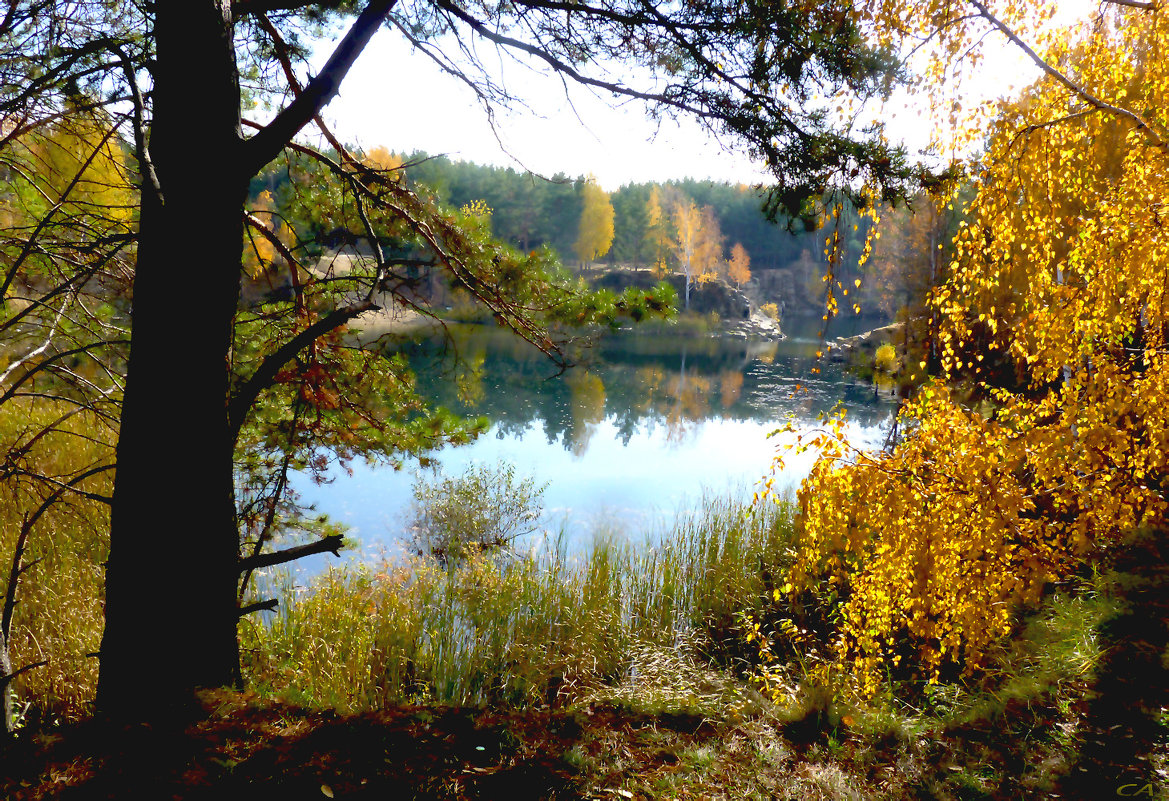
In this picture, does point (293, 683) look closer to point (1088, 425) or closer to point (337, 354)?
point (337, 354)

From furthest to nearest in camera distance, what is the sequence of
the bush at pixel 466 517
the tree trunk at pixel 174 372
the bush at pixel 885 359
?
the bush at pixel 885 359 → the bush at pixel 466 517 → the tree trunk at pixel 174 372

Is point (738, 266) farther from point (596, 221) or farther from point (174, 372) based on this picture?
point (174, 372)

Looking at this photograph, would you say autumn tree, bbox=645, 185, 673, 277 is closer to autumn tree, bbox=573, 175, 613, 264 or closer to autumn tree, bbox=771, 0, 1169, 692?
autumn tree, bbox=573, 175, 613, 264

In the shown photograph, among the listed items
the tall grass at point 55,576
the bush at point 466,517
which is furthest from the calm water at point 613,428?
the tall grass at point 55,576

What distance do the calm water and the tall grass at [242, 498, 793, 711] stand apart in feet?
6.25

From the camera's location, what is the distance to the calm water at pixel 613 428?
952 cm

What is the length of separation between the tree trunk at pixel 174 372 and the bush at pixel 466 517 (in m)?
5.76

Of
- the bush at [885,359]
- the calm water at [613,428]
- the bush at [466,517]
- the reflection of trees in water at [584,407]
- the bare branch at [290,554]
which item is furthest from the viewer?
the bush at [885,359]

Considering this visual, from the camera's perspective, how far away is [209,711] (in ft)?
6.38

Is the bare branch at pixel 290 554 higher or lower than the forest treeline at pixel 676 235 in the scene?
lower

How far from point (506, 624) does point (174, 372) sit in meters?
4.00

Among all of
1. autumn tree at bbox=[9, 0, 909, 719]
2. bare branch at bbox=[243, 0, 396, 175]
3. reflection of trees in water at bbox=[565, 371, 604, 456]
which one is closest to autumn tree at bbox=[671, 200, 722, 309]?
reflection of trees in water at bbox=[565, 371, 604, 456]

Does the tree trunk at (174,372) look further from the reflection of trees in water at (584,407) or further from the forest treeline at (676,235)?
the forest treeline at (676,235)

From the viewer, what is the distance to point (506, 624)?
5367 mm
